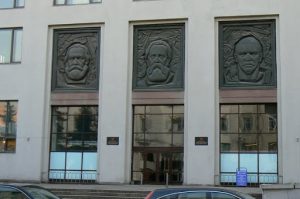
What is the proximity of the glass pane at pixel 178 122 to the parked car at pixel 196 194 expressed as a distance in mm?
18611

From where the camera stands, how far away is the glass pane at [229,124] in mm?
29109

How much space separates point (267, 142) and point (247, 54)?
16.8ft

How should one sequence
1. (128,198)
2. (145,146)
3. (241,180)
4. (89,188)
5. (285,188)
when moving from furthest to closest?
(145,146) → (241,180) → (89,188) → (128,198) → (285,188)

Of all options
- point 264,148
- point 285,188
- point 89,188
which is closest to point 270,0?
point 264,148

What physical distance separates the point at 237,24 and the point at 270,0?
2.27 meters

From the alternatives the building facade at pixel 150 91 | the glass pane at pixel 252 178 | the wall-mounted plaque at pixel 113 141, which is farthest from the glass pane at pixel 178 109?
the glass pane at pixel 252 178

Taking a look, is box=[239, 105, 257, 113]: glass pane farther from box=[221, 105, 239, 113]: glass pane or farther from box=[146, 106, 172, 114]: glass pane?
box=[146, 106, 172, 114]: glass pane

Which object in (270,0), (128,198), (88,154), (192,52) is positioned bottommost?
(128,198)

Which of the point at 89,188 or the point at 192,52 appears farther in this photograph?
the point at 192,52

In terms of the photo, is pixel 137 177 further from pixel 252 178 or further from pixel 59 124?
pixel 252 178

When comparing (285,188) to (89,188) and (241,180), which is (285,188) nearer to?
(241,180)

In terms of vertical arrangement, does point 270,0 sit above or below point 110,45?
above

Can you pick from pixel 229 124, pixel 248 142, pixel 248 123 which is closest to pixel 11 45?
pixel 229 124

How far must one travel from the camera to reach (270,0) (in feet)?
95.0
